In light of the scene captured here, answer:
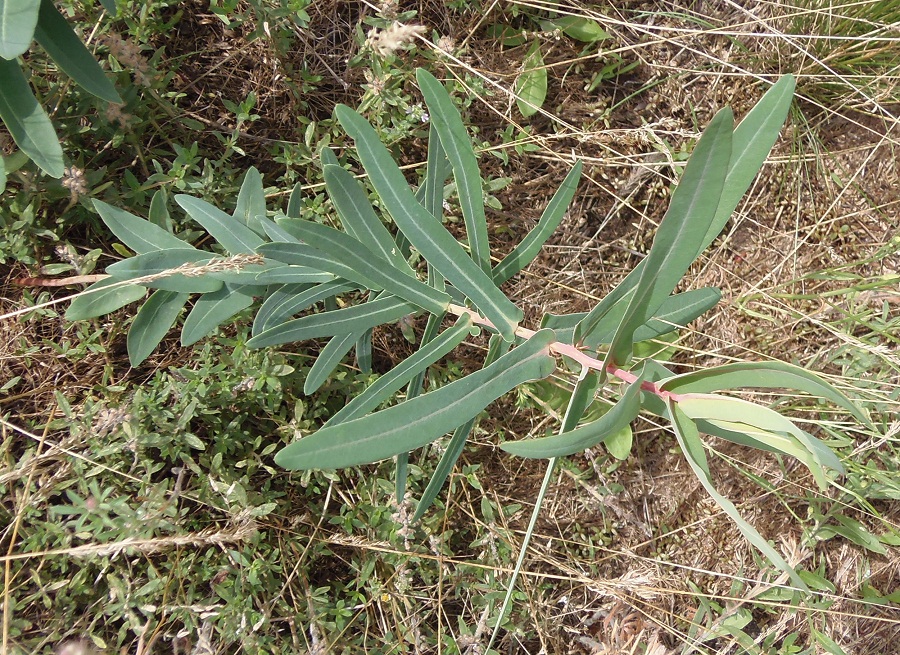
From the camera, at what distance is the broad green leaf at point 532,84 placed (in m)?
2.56

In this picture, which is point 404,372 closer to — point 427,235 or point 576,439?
point 427,235

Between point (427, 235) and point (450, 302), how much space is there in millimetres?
212

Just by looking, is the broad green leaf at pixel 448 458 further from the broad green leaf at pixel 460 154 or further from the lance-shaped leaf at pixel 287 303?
the lance-shaped leaf at pixel 287 303

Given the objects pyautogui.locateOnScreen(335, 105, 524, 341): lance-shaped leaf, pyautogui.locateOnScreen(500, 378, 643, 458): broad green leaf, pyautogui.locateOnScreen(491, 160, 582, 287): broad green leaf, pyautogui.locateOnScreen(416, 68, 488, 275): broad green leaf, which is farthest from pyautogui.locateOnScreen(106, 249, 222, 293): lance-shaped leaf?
pyautogui.locateOnScreen(500, 378, 643, 458): broad green leaf

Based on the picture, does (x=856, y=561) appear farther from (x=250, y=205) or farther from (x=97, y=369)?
(x=97, y=369)

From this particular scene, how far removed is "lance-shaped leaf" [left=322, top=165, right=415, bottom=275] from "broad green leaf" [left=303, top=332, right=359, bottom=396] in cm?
26

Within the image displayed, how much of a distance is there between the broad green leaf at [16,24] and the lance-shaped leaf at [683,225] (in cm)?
134

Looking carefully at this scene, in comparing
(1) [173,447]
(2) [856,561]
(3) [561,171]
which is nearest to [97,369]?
(1) [173,447]

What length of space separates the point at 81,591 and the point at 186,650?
0.37 m

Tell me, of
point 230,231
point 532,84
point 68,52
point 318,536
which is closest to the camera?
point 68,52

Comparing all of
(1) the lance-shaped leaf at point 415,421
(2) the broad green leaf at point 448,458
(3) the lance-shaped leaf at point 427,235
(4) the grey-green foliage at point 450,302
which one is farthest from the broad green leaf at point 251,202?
(1) the lance-shaped leaf at point 415,421

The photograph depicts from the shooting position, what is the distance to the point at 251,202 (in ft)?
5.79

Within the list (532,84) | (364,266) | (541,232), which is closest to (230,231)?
(364,266)

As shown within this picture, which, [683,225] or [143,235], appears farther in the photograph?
[143,235]
